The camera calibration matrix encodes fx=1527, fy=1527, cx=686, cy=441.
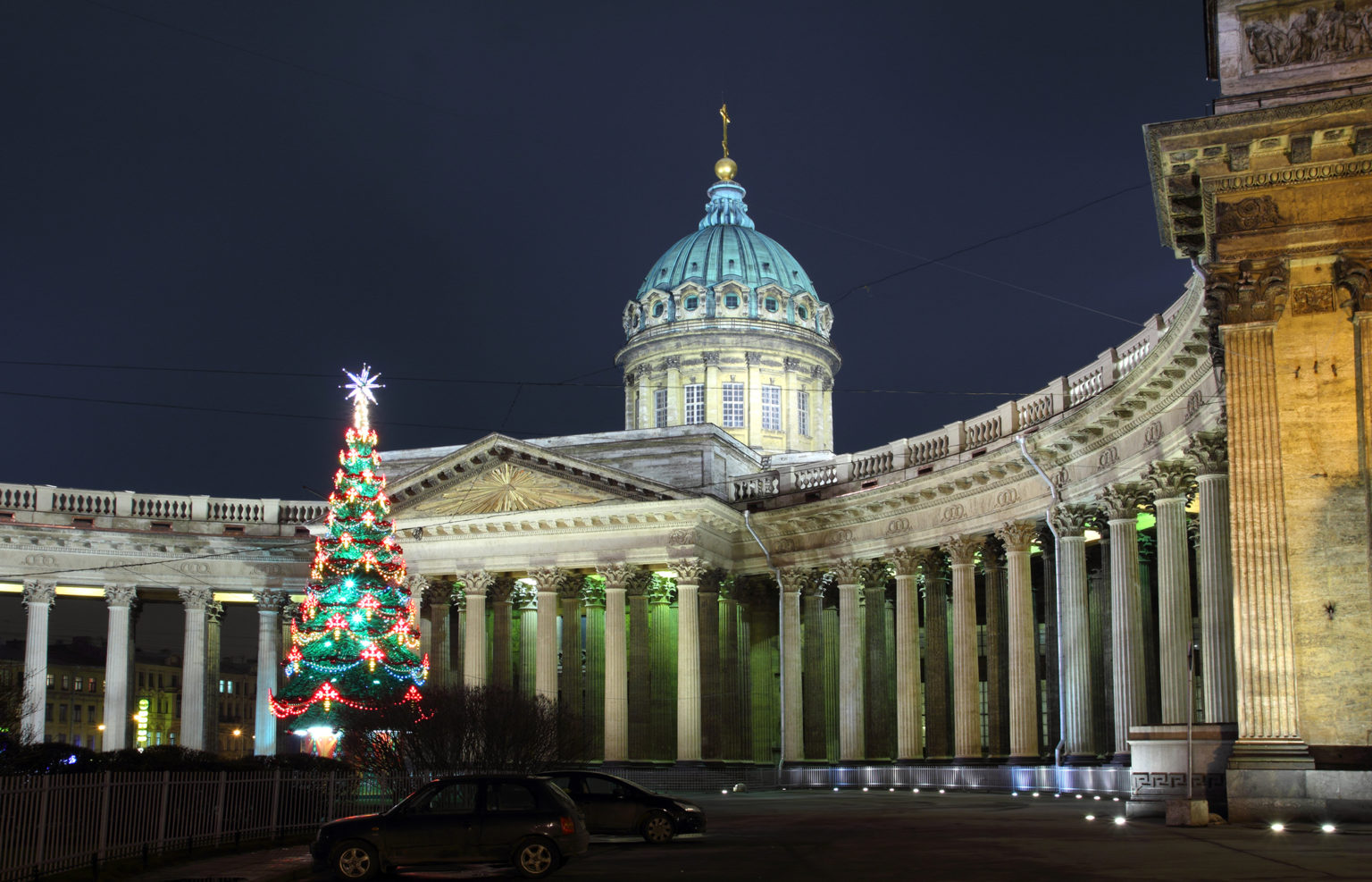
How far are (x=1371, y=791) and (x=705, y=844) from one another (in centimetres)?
963

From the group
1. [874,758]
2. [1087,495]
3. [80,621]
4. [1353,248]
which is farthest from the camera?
[80,621]

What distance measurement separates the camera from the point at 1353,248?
74.9 feet

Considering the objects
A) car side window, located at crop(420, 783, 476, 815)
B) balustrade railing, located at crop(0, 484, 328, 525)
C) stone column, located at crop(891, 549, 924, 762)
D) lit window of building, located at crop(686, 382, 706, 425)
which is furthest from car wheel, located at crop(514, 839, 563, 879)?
lit window of building, located at crop(686, 382, 706, 425)

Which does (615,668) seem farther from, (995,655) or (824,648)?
(995,655)

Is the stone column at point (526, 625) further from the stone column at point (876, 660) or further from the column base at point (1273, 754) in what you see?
the column base at point (1273, 754)

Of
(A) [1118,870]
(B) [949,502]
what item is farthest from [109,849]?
(B) [949,502]

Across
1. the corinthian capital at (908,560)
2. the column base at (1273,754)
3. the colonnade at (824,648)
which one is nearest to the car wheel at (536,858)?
the column base at (1273,754)

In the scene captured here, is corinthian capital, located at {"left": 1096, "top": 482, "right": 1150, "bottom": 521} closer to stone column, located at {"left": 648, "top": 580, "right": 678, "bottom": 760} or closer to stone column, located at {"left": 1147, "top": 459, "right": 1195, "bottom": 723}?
stone column, located at {"left": 1147, "top": 459, "right": 1195, "bottom": 723}

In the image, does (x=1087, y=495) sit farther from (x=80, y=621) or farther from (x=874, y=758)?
(x=80, y=621)

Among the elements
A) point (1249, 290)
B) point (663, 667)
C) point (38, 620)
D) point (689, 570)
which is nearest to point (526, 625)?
point (663, 667)

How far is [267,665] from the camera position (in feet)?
186

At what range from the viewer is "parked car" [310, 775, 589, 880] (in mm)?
19844

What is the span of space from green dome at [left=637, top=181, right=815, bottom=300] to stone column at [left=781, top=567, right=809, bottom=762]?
2544cm

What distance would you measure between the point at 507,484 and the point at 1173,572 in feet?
88.5
